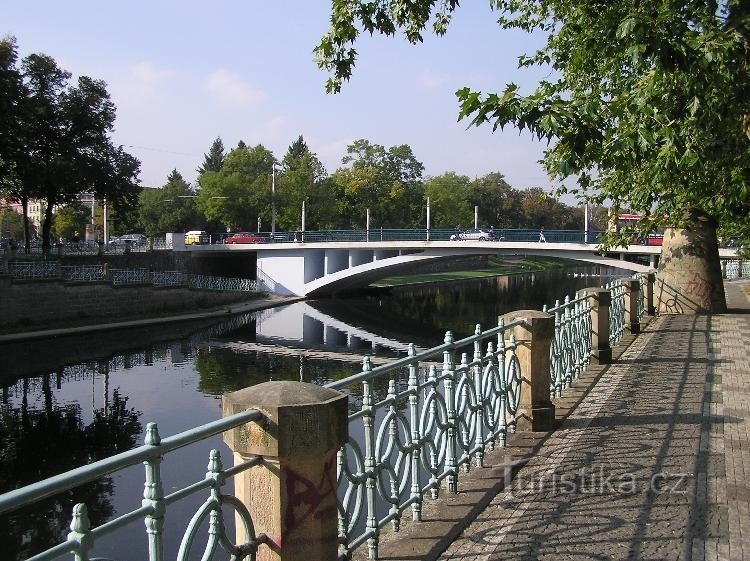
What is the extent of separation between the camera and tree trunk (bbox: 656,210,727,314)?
1766 cm

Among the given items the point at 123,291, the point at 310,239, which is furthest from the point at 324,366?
the point at 310,239

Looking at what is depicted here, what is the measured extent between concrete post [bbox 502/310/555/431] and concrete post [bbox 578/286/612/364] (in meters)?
3.43

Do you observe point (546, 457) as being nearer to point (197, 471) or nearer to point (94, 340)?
point (197, 471)

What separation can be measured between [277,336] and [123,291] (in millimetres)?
9009

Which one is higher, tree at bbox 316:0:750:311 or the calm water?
tree at bbox 316:0:750:311

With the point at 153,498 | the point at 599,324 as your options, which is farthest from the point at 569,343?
the point at 153,498

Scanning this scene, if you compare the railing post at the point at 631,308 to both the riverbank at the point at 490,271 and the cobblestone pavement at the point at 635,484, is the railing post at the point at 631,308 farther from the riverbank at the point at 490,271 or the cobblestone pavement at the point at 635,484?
the riverbank at the point at 490,271

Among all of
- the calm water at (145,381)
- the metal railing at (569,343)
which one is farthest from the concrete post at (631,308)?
the calm water at (145,381)

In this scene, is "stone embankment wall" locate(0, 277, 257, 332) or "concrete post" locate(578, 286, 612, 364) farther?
"stone embankment wall" locate(0, 277, 257, 332)

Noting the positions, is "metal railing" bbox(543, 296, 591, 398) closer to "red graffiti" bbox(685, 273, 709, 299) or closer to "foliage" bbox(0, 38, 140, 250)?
"red graffiti" bbox(685, 273, 709, 299)

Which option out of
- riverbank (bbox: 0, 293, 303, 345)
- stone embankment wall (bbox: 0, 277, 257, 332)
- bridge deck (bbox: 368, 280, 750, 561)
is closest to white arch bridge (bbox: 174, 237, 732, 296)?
riverbank (bbox: 0, 293, 303, 345)

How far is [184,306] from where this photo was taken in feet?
125

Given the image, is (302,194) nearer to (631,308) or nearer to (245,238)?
(245,238)

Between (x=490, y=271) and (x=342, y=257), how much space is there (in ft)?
94.5
